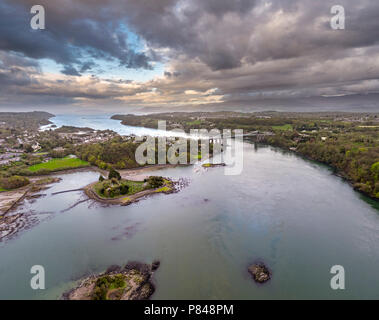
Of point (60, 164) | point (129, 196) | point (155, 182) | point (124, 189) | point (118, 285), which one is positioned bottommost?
point (118, 285)

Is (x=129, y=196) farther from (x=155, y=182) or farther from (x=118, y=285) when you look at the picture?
(x=118, y=285)

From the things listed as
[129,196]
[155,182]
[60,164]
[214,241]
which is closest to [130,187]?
[129,196]

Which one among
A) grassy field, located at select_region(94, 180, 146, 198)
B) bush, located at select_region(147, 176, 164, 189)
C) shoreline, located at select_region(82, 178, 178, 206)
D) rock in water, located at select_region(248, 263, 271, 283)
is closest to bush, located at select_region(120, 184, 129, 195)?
grassy field, located at select_region(94, 180, 146, 198)

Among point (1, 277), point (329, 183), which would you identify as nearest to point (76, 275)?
point (1, 277)

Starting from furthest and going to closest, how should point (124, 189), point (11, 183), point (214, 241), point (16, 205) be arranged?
point (11, 183) < point (124, 189) < point (16, 205) < point (214, 241)

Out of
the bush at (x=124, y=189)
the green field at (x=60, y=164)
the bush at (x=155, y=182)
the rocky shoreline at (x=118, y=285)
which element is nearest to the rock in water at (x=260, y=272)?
the rocky shoreline at (x=118, y=285)

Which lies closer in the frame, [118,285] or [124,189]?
[118,285]

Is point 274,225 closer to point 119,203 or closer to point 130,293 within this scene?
point 130,293
